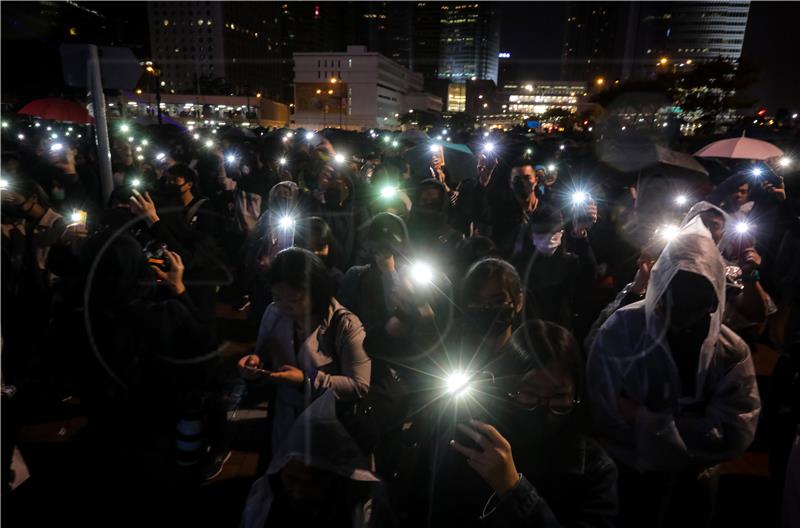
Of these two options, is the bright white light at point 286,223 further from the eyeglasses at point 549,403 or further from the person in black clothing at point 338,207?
the eyeglasses at point 549,403

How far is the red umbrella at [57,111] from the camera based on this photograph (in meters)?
10.8

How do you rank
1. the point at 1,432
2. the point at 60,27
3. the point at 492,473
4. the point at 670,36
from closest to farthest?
1. the point at 492,473
2. the point at 1,432
3. the point at 60,27
4. the point at 670,36

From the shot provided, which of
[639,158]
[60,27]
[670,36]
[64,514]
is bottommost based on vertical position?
[64,514]

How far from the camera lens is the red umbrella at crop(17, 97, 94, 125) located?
10812 mm

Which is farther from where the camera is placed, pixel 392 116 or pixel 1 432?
pixel 392 116

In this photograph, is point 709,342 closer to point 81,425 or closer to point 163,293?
point 163,293

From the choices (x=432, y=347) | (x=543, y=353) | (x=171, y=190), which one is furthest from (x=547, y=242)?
(x=171, y=190)

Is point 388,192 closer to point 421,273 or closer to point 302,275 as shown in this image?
point 421,273

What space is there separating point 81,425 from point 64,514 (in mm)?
1149

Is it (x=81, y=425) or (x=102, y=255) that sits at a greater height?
(x=102, y=255)

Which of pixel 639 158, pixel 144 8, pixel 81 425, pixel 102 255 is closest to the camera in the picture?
pixel 102 255

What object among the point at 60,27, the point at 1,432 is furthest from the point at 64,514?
the point at 60,27

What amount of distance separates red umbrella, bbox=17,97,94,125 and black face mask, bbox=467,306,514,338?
11.2 meters

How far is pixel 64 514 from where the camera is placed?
358cm
